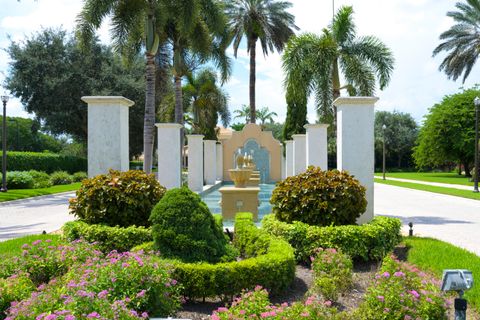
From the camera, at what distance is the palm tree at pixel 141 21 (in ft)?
54.9

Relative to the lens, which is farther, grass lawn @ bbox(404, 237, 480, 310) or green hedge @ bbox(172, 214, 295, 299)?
grass lawn @ bbox(404, 237, 480, 310)

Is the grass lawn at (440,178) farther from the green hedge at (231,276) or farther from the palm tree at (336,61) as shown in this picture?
the green hedge at (231,276)

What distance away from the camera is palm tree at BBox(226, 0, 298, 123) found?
30.9 meters

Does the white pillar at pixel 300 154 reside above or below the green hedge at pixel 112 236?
above

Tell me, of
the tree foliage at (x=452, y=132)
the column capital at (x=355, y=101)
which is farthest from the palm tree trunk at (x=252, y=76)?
the column capital at (x=355, y=101)

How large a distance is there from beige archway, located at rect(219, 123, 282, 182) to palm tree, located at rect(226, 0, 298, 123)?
1148 millimetres

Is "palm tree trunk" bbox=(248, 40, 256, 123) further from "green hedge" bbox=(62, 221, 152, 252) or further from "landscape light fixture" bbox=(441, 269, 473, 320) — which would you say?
"landscape light fixture" bbox=(441, 269, 473, 320)

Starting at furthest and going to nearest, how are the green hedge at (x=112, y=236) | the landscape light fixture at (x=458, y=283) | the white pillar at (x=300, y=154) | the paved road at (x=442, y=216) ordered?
1. the white pillar at (x=300, y=154)
2. the paved road at (x=442, y=216)
3. the green hedge at (x=112, y=236)
4. the landscape light fixture at (x=458, y=283)

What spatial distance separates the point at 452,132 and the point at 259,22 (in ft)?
72.3

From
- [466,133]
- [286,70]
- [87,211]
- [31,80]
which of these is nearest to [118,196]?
[87,211]

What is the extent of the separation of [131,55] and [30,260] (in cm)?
1562

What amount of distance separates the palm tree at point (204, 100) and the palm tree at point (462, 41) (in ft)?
62.8

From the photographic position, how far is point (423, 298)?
4176 mm

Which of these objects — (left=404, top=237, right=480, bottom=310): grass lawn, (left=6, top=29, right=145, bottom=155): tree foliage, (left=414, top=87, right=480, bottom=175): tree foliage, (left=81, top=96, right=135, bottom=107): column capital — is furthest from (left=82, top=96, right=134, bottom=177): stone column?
(left=414, top=87, right=480, bottom=175): tree foliage
